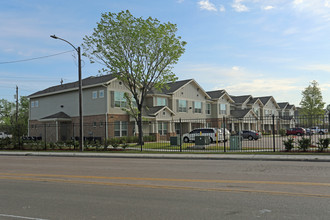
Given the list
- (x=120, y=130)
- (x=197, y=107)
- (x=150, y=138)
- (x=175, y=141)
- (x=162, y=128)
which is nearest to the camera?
(x=175, y=141)

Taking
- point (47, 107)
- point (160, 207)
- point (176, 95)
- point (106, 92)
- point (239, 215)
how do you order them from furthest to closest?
point (176, 95)
point (47, 107)
point (106, 92)
point (160, 207)
point (239, 215)

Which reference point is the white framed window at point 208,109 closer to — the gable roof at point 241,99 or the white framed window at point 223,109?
the white framed window at point 223,109

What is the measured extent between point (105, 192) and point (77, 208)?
1568mm

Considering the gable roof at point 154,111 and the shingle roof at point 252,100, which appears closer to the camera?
the gable roof at point 154,111

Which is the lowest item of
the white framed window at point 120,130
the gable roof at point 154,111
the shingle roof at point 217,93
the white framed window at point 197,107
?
the white framed window at point 120,130

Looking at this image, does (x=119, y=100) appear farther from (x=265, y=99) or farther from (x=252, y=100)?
(x=265, y=99)

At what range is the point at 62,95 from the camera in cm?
3947

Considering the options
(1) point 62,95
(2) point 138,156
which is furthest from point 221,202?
(1) point 62,95

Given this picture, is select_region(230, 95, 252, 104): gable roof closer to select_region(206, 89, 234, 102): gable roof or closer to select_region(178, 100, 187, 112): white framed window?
select_region(206, 89, 234, 102): gable roof

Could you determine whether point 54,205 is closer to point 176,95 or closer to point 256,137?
point 256,137

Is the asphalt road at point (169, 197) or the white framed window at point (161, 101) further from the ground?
the white framed window at point (161, 101)

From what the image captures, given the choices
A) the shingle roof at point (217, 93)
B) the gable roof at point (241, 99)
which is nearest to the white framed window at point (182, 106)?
the shingle roof at point (217, 93)

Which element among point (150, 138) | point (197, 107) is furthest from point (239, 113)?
point (150, 138)

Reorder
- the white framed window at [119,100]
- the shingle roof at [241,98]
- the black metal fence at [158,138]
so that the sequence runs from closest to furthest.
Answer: the black metal fence at [158,138] < the white framed window at [119,100] < the shingle roof at [241,98]
